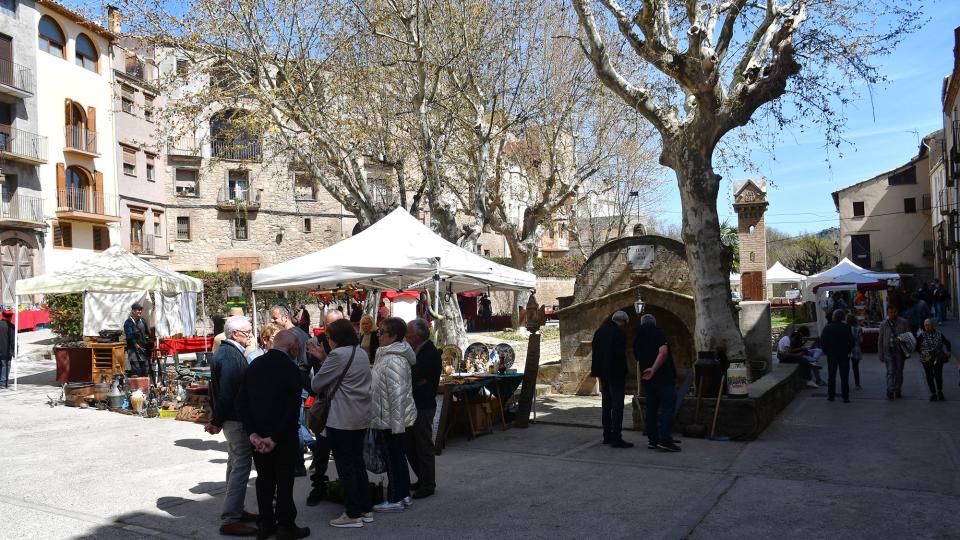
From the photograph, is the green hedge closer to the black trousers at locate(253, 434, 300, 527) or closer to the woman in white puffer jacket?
the woman in white puffer jacket

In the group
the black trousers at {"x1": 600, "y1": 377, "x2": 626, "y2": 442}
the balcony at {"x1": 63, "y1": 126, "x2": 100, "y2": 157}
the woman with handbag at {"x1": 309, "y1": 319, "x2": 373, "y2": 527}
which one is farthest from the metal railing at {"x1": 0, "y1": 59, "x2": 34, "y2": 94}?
the woman with handbag at {"x1": 309, "y1": 319, "x2": 373, "y2": 527}

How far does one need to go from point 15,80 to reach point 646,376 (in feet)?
107

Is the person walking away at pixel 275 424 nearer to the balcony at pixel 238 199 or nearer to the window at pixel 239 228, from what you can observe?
the balcony at pixel 238 199

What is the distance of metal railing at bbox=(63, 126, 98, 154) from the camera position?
3406cm

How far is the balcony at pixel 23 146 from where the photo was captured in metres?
30.6

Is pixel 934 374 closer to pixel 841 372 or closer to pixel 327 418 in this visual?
pixel 841 372

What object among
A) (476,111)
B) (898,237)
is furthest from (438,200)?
(898,237)

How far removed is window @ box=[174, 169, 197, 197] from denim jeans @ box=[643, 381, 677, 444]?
41.3 meters

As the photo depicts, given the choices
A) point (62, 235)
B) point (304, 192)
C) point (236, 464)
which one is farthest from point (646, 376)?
point (304, 192)

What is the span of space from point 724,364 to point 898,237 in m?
47.1

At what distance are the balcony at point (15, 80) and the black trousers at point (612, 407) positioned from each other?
31.1 metres

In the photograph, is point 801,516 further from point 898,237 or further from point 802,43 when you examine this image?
point 898,237

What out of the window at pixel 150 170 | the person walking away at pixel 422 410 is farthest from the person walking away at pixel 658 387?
the window at pixel 150 170

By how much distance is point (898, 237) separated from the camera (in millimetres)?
49344
